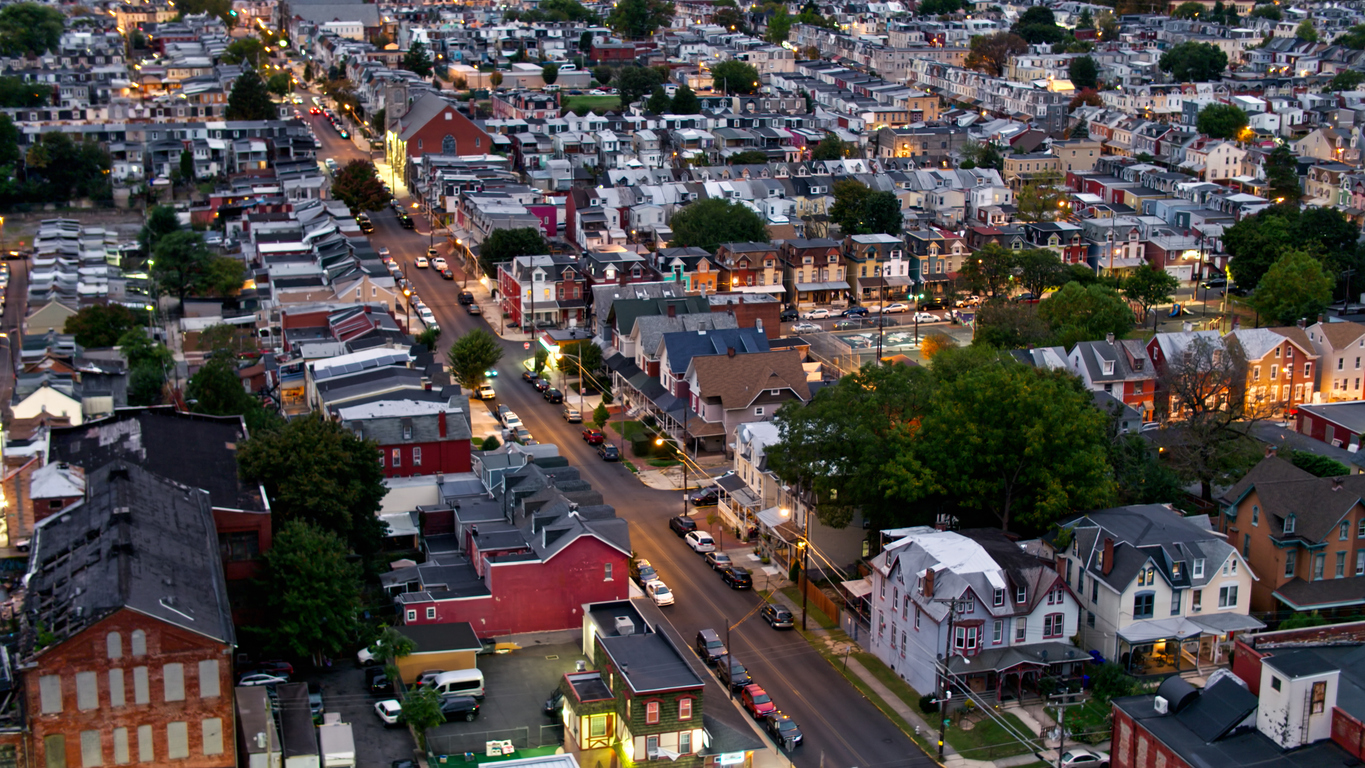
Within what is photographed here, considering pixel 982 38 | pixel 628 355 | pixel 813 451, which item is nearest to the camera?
pixel 813 451

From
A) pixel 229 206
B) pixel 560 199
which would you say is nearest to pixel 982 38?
pixel 560 199

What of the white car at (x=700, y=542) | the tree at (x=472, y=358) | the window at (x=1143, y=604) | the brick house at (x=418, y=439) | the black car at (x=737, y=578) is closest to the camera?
the window at (x=1143, y=604)

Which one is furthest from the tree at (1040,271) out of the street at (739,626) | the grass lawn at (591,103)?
the grass lawn at (591,103)

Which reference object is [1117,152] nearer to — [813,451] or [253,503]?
[813,451]

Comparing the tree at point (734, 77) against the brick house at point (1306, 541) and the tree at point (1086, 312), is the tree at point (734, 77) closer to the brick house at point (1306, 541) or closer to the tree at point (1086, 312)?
the tree at point (1086, 312)

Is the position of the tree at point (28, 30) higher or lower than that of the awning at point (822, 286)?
higher
